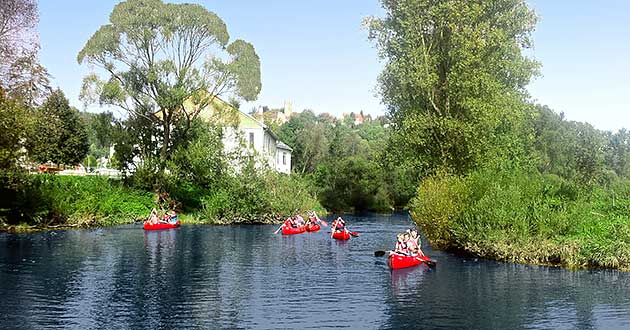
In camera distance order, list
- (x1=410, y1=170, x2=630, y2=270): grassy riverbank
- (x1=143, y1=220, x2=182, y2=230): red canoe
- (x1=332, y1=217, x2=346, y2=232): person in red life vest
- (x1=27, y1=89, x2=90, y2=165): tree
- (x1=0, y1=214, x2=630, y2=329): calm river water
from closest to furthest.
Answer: (x1=0, y1=214, x2=630, y2=329): calm river water
(x1=410, y1=170, x2=630, y2=270): grassy riverbank
(x1=332, y1=217, x2=346, y2=232): person in red life vest
(x1=143, y1=220, x2=182, y2=230): red canoe
(x1=27, y1=89, x2=90, y2=165): tree

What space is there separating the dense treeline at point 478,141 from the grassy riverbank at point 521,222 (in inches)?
2.3

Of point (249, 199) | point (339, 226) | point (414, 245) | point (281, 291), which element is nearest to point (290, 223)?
point (339, 226)

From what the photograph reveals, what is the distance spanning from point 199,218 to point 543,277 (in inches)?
1585

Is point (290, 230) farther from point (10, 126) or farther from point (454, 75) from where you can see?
point (10, 126)

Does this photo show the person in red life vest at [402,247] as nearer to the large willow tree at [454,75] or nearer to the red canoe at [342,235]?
the large willow tree at [454,75]

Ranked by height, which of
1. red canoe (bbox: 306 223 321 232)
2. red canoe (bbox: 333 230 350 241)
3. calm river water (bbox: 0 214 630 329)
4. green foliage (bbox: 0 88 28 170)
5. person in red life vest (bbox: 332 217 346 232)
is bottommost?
calm river water (bbox: 0 214 630 329)

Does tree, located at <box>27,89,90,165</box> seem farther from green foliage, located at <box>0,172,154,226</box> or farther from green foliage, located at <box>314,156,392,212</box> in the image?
green foliage, located at <box>314,156,392,212</box>

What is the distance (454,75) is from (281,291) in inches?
830

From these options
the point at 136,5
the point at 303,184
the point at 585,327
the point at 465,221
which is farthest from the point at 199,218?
the point at 585,327

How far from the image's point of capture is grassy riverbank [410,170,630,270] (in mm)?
30562

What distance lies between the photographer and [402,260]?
31.1 m

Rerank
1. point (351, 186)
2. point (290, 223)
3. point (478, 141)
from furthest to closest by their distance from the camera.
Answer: point (351, 186)
point (290, 223)
point (478, 141)

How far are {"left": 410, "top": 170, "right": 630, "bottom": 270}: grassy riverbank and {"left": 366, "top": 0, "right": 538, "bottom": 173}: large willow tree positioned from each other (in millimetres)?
4325

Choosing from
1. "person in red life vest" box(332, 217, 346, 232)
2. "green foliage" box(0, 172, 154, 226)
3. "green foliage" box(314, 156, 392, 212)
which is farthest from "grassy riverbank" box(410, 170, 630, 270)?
"green foliage" box(314, 156, 392, 212)
